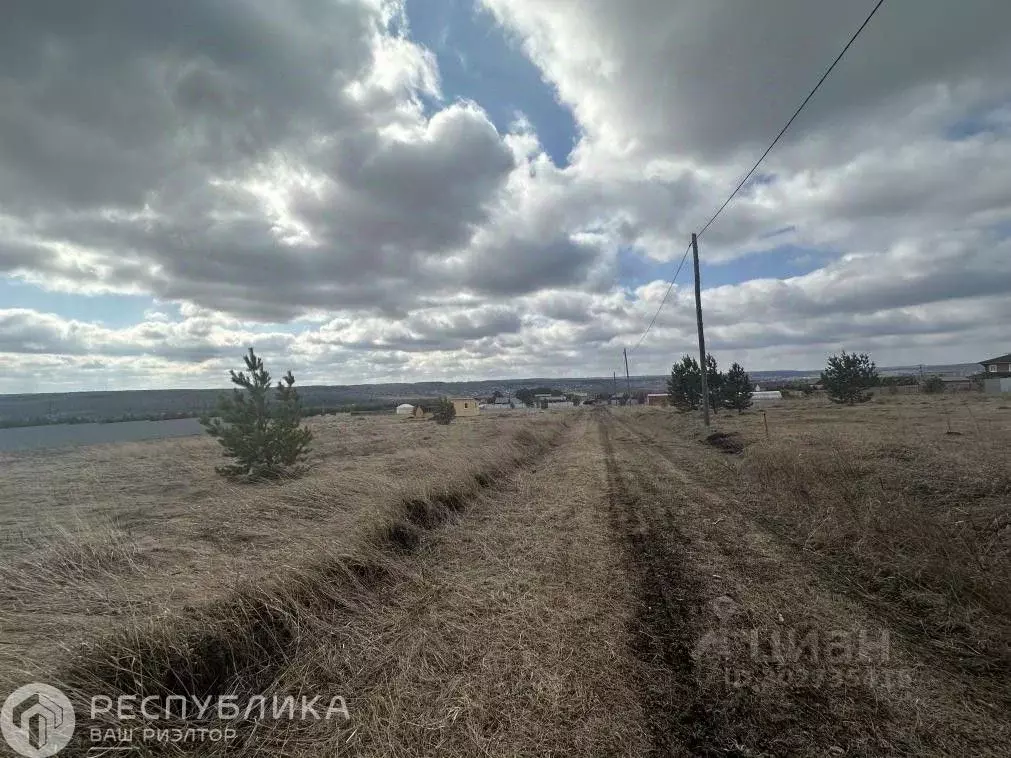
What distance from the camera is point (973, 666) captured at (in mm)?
3430

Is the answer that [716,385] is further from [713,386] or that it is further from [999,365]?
[999,365]

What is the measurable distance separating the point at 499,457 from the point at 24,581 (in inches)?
441

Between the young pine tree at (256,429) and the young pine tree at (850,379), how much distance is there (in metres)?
47.2

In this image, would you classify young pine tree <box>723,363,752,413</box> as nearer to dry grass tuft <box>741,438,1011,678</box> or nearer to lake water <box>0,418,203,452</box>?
dry grass tuft <box>741,438,1011,678</box>

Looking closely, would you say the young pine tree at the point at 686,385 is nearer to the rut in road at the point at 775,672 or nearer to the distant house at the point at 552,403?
the rut in road at the point at 775,672

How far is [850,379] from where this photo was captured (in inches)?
1670

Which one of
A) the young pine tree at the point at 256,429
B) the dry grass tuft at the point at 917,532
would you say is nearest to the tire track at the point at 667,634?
the dry grass tuft at the point at 917,532

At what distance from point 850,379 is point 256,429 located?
48.9 meters

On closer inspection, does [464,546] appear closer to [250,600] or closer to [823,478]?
[250,600]

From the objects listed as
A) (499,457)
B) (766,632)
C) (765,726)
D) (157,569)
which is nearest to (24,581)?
(157,569)

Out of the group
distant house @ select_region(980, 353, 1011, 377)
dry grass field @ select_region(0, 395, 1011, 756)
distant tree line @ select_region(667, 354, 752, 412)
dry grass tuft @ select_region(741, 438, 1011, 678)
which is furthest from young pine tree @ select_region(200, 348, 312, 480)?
distant house @ select_region(980, 353, 1011, 377)

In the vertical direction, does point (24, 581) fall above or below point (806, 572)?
above

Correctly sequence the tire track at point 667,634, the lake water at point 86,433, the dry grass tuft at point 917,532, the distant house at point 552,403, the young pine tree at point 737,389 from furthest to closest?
the distant house at point 552,403
the young pine tree at point 737,389
the lake water at point 86,433
the dry grass tuft at point 917,532
the tire track at point 667,634

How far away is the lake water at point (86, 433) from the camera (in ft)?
118
